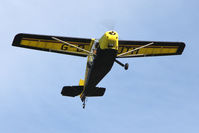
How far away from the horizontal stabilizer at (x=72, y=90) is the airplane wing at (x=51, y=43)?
89.3 inches

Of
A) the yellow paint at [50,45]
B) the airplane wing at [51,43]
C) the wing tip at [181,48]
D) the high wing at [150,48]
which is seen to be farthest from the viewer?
the wing tip at [181,48]

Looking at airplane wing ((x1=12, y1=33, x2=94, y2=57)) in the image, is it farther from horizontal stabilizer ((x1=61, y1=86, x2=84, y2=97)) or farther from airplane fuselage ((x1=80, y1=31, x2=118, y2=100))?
horizontal stabilizer ((x1=61, y1=86, x2=84, y2=97))

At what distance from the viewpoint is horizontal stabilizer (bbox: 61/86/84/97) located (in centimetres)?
2353

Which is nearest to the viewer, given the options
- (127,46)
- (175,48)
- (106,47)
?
(106,47)

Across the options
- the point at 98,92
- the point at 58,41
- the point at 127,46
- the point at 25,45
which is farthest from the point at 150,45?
the point at 25,45

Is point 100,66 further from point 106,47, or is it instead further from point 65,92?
point 65,92

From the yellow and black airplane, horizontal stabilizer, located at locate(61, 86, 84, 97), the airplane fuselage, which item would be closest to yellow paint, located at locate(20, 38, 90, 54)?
the yellow and black airplane

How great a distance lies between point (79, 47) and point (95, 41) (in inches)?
74.9

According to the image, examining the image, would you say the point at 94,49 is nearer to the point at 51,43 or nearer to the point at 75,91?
the point at 51,43

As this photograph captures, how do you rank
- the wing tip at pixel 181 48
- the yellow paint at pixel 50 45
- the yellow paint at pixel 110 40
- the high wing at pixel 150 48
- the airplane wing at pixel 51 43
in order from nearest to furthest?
the yellow paint at pixel 110 40 → the airplane wing at pixel 51 43 → the yellow paint at pixel 50 45 → the high wing at pixel 150 48 → the wing tip at pixel 181 48

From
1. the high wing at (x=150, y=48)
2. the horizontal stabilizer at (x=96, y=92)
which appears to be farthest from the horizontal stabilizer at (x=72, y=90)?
the high wing at (x=150, y=48)

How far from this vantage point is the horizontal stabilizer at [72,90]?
23.5m

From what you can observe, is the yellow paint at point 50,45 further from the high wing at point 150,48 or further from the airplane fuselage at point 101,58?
the high wing at point 150,48

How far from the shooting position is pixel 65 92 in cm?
2359
